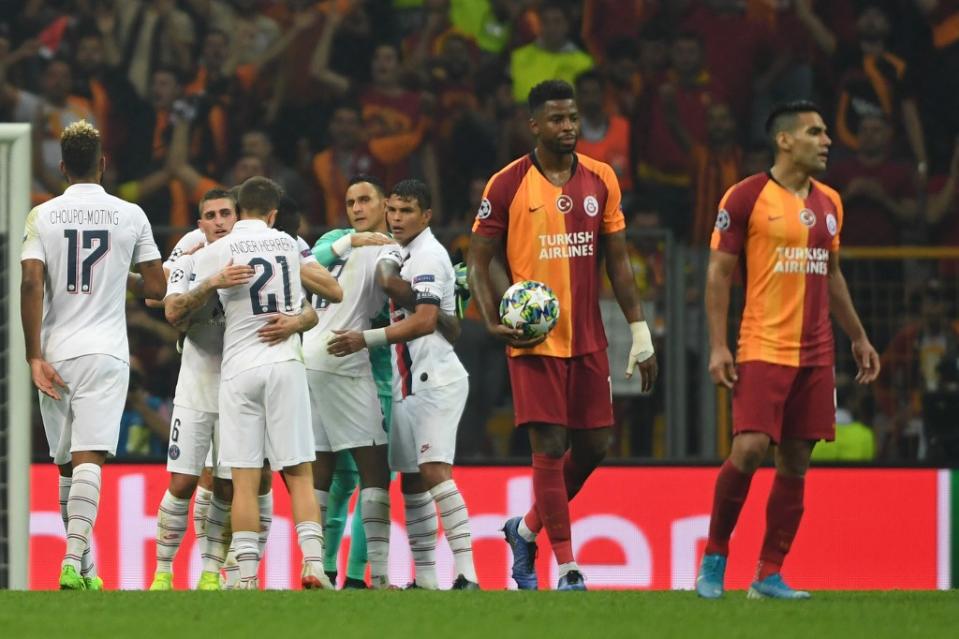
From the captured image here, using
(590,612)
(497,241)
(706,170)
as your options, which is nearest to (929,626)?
(590,612)

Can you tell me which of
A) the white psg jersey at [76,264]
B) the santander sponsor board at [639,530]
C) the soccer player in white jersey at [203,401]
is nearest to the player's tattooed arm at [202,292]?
the soccer player in white jersey at [203,401]

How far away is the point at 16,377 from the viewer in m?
9.58

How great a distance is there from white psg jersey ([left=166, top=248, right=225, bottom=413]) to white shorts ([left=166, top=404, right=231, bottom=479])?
0.13ft

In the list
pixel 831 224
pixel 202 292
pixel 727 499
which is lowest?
pixel 727 499

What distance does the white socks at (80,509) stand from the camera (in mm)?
8414

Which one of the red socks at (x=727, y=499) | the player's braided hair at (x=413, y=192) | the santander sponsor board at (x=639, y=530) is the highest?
the player's braided hair at (x=413, y=192)

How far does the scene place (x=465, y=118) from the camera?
45.9ft

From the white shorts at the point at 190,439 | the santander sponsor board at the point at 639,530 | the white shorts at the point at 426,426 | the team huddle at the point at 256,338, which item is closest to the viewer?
the team huddle at the point at 256,338

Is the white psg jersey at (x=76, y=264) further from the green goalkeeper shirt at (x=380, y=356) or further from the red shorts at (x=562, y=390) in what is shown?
the red shorts at (x=562, y=390)

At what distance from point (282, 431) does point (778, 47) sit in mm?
7121

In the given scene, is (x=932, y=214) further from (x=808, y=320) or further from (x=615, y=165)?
(x=808, y=320)

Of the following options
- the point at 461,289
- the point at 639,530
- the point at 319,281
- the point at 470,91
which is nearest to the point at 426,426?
the point at 461,289

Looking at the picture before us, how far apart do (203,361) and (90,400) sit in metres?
0.76

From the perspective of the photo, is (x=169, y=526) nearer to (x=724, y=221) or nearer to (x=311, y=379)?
(x=311, y=379)
